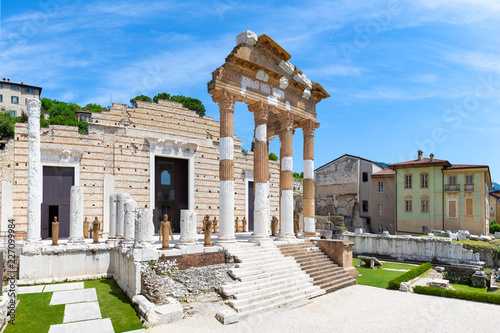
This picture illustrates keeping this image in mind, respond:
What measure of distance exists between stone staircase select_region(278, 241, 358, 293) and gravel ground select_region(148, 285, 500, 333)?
0.93m

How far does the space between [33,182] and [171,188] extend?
10175mm

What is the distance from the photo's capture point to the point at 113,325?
384 inches

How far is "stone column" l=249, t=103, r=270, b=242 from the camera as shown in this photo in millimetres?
15844

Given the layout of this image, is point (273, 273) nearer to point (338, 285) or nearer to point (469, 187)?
point (338, 285)

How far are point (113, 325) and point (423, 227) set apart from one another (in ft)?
105

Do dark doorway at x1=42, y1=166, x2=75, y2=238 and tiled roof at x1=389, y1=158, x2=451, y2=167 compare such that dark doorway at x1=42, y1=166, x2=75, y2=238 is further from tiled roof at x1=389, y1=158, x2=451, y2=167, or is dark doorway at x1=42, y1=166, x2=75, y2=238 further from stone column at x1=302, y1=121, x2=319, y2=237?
tiled roof at x1=389, y1=158, x2=451, y2=167

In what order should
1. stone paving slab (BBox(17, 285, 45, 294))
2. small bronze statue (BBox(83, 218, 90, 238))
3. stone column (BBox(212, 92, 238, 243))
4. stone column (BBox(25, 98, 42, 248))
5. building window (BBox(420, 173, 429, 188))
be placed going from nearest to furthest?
stone paving slab (BBox(17, 285, 45, 294)), stone column (BBox(25, 98, 42, 248)), stone column (BBox(212, 92, 238, 243)), small bronze statue (BBox(83, 218, 90, 238)), building window (BBox(420, 173, 429, 188))

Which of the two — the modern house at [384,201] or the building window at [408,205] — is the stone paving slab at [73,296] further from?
the modern house at [384,201]

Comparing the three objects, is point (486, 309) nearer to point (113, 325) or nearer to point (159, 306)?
point (159, 306)

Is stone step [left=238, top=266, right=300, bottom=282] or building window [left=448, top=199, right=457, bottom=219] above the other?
building window [left=448, top=199, right=457, bottom=219]

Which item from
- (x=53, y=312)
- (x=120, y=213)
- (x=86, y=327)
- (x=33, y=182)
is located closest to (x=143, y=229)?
(x=86, y=327)

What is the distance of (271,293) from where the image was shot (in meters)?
12.0

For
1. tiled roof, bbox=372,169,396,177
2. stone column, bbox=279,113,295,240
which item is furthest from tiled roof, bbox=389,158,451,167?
stone column, bbox=279,113,295,240

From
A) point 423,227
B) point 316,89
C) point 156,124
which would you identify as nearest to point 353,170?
point 423,227
